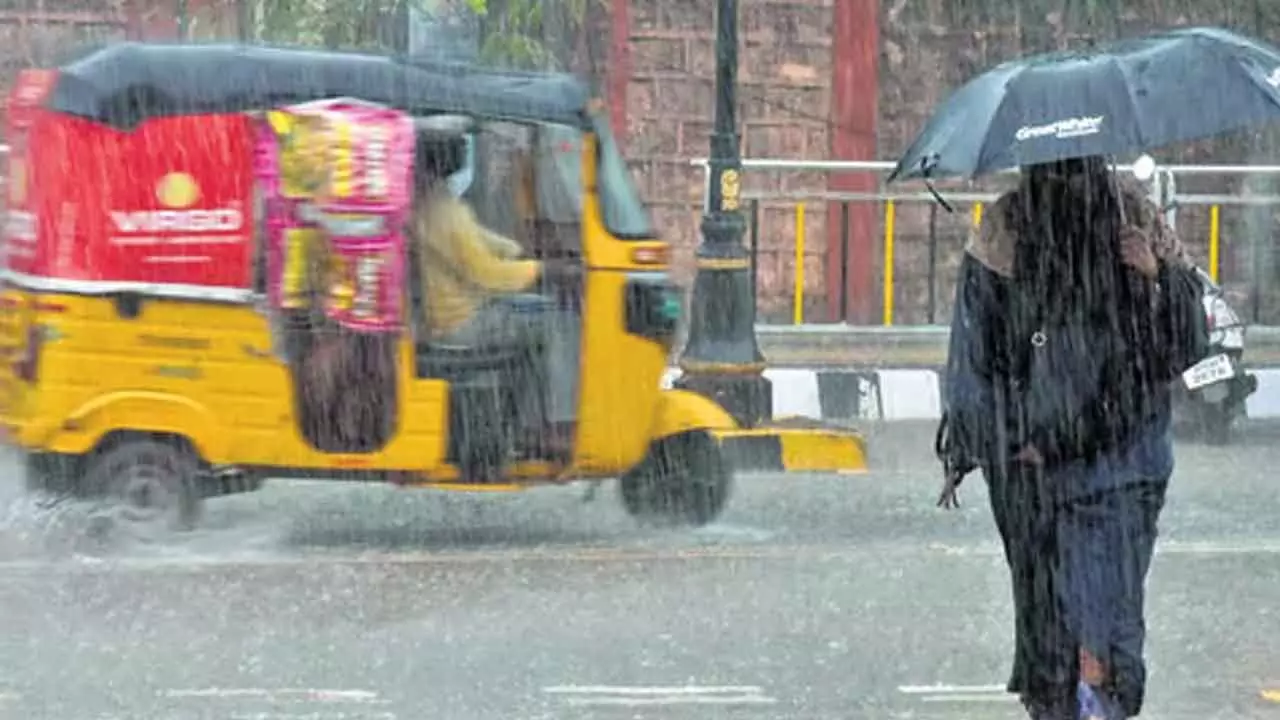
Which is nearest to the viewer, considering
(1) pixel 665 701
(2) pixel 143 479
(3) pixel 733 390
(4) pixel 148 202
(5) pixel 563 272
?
(1) pixel 665 701

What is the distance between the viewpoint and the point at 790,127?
55.8ft

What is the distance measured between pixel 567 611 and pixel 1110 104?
369 centimetres

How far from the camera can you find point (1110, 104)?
4.86m

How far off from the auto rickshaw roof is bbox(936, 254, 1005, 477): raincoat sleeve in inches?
179

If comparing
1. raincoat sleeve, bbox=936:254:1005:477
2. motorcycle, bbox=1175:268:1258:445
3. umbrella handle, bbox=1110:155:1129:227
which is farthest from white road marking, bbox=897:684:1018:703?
motorcycle, bbox=1175:268:1258:445

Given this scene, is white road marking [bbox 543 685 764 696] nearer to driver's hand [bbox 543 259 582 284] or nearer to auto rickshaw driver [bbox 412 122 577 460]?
auto rickshaw driver [bbox 412 122 577 460]

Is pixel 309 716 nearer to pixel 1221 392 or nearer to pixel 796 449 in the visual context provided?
pixel 796 449

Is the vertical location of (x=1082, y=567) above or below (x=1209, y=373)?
above

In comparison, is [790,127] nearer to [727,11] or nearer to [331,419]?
[727,11]

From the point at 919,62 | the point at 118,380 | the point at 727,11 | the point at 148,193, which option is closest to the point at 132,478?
the point at 118,380

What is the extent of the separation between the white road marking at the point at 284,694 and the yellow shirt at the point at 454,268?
2591 millimetres

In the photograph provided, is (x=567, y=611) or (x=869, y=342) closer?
(x=567, y=611)

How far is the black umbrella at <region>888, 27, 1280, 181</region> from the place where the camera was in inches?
190

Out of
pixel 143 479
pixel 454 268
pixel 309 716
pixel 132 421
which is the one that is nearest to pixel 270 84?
pixel 454 268
